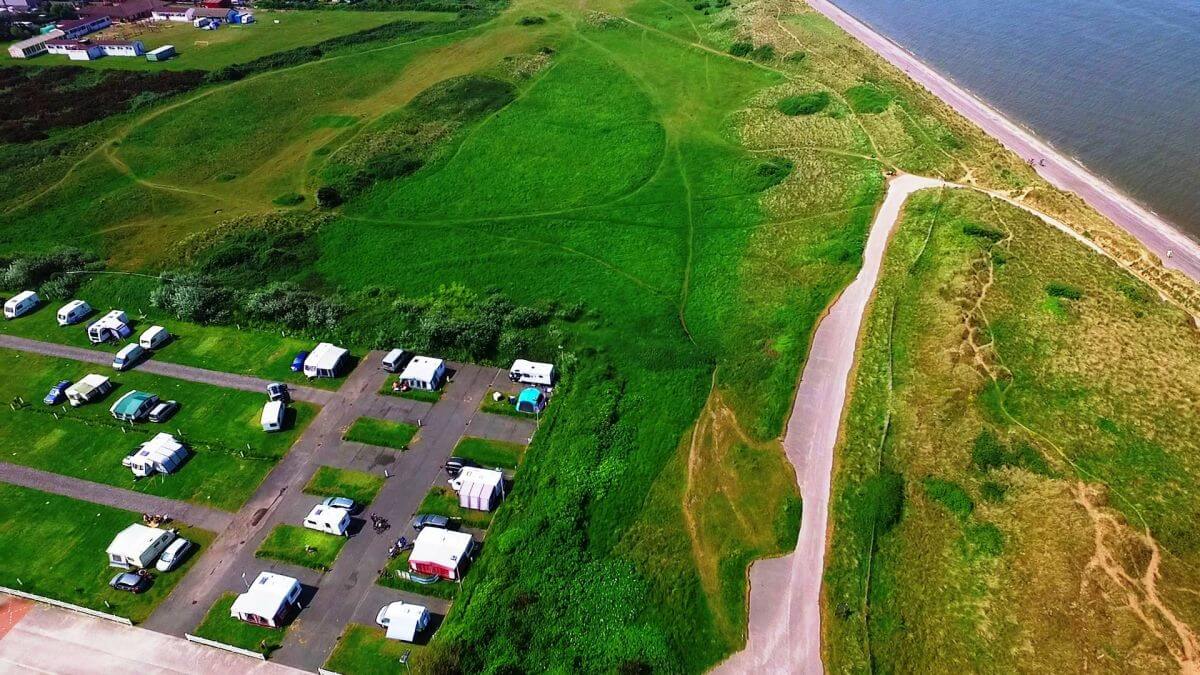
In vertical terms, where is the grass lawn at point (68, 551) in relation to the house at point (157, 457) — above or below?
below

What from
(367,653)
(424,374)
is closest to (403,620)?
(367,653)

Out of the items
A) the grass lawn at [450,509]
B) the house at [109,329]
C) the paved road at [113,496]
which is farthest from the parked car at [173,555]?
the house at [109,329]

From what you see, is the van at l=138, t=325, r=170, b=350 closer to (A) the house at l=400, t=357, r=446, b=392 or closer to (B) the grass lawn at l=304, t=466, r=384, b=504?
(A) the house at l=400, t=357, r=446, b=392

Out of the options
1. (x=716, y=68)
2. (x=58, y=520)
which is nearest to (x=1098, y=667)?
(x=58, y=520)

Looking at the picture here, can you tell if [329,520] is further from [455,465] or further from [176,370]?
[176,370]

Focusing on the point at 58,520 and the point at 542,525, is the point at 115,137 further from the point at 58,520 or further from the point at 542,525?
the point at 542,525

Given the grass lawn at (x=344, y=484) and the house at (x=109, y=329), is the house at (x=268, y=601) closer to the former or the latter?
the grass lawn at (x=344, y=484)
